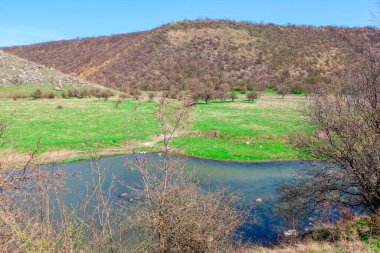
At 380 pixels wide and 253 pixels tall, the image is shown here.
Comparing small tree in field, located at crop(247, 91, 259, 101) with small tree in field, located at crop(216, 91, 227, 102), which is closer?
small tree in field, located at crop(247, 91, 259, 101)

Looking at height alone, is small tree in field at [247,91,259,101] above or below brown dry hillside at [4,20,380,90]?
below

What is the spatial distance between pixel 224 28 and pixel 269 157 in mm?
89784

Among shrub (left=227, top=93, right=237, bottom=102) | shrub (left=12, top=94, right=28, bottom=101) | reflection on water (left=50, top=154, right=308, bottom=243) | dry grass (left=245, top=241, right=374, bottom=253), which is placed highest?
shrub (left=12, top=94, right=28, bottom=101)

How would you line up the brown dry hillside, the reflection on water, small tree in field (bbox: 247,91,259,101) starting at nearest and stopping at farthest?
the reflection on water, small tree in field (bbox: 247,91,259,101), the brown dry hillside

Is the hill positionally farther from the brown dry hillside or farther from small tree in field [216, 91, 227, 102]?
small tree in field [216, 91, 227, 102]

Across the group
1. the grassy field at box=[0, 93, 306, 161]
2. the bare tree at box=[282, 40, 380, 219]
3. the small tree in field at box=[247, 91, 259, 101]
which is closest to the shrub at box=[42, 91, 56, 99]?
the grassy field at box=[0, 93, 306, 161]

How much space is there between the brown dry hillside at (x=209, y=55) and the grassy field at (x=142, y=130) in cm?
3381

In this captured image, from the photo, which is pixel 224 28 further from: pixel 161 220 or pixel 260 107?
pixel 161 220

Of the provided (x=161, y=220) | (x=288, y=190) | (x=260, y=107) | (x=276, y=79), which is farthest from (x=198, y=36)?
(x=161, y=220)

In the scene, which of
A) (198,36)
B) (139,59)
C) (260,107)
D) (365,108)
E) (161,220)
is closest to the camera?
(161,220)

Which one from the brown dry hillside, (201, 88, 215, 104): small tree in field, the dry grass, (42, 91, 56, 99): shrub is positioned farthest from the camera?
the brown dry hillside

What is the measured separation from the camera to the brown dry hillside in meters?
84.2

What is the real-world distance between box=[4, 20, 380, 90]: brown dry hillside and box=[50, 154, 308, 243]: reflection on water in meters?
49.6

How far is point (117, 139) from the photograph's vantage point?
32.3 metres
